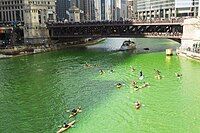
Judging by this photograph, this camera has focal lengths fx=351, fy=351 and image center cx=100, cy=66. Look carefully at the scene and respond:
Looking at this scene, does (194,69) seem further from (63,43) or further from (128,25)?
(63,43)

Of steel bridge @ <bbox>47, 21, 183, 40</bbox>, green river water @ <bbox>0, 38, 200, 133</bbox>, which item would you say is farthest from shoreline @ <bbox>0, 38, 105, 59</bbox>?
green river water @ <bbox>0, 38, 200, 133</bbox>

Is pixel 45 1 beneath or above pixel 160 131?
above

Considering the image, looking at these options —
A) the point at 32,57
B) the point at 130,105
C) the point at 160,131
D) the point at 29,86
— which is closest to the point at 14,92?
the point at 29,86

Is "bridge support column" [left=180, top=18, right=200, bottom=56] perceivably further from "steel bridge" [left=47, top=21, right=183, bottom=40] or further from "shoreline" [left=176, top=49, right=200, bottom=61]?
"steel bridge" [left=47, top=21, right=183, bottom=40]

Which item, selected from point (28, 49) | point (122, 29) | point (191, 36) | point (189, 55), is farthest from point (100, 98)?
point (122, 29)

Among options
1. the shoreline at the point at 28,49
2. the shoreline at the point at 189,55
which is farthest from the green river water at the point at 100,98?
the shoreline at the point at 28,49

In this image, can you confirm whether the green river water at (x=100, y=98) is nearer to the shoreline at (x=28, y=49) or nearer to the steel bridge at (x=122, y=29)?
the shoreline at (x=28, y=49)
